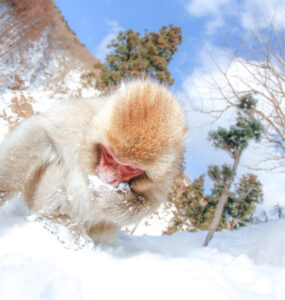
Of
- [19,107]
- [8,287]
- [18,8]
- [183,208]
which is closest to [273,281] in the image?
[8,287]

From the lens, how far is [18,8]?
44.9ft

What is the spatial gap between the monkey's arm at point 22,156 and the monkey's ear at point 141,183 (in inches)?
25.5

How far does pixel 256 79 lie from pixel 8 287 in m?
4.35

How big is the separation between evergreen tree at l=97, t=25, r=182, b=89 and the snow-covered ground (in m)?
8.89

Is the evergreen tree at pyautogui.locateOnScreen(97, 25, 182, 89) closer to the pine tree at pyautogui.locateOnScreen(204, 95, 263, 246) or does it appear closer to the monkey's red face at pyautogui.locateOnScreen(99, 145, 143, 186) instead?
the pine tree at pyautogui.locateOnScreen(204, 95, 263, 246)

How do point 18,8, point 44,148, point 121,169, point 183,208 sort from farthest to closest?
point 18,8
point 183,208
point 44,148
point 121,169

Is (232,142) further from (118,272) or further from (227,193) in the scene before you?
(118,272)

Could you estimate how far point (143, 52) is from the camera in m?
10.0

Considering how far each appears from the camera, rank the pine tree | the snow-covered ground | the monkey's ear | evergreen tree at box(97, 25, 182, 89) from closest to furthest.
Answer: the snow-covered ground, the monkey's ear, the pine tree, evergreen tree at box(97, 25, 182, 89)

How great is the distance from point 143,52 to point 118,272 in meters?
9.76

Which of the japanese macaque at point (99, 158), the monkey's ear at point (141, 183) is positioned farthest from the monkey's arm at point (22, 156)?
the monkey's ear at point (141, 183)

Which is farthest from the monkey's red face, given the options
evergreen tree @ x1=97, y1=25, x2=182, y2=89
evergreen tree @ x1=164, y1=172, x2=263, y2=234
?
evergreen tree @ x1=97, y1=25, x2=182, y2=89

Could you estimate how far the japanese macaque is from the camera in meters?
1.56

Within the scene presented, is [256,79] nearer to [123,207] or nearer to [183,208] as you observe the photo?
[123,207]
